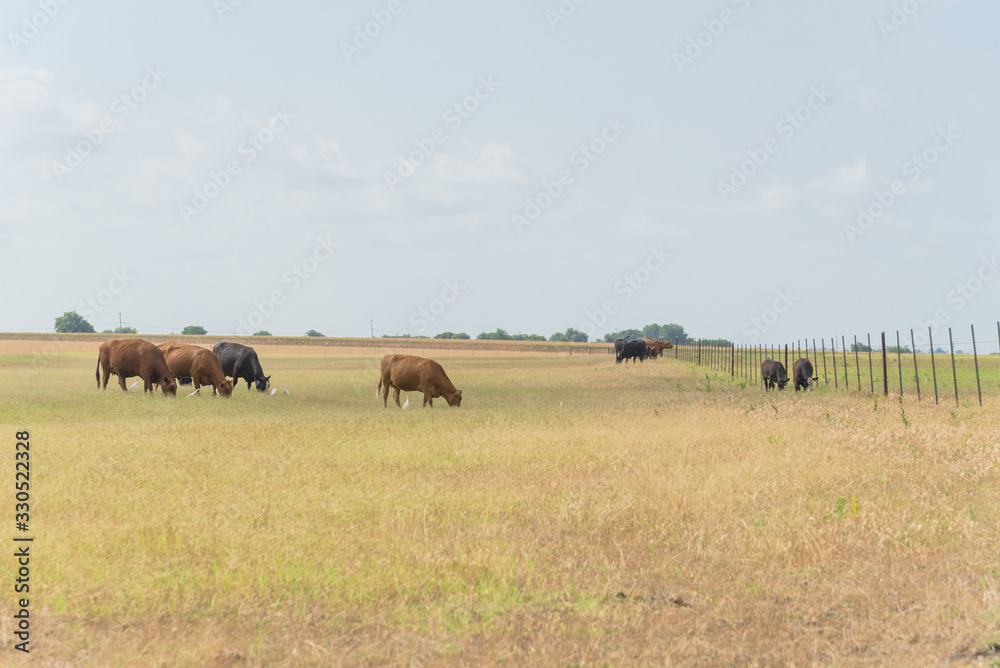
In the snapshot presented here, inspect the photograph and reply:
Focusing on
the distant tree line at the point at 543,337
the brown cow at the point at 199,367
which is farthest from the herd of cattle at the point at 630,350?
the distant tree line at the point at 543,337

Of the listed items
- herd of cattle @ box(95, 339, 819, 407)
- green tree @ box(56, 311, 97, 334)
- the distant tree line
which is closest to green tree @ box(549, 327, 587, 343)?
the distant tree line

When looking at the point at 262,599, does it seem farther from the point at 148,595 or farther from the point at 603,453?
the point at 603,453

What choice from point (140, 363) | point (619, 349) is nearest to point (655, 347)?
point (619, 349)

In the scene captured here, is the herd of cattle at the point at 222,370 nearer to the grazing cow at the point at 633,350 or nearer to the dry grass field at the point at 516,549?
the dry grass field at the point at 516,549

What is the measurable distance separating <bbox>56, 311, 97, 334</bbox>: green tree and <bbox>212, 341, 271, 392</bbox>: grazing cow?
128 metres

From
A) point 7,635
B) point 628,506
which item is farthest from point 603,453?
point 7,635

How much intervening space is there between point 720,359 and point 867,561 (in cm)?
4817

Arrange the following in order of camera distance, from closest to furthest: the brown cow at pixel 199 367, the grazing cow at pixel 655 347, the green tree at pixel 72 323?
1. the brown cow at pixel 199 367
2. the grazing cow at pixel 655 347
3. the green tree at pixel 72 323

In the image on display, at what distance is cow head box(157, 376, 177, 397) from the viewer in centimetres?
2349

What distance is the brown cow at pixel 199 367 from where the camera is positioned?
2403cm

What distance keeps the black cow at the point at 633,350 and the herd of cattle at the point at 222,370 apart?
28.8 metres

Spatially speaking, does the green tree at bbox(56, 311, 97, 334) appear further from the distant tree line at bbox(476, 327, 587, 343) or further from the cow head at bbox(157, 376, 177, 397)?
the cow head at bbox(157, 376, 177, 397)

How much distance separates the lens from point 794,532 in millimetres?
7582

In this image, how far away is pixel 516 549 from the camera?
7.01 m
